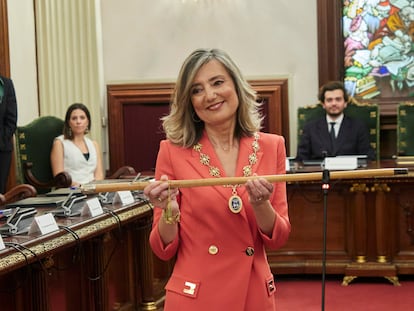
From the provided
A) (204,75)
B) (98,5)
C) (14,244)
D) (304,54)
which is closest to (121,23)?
(98,5)

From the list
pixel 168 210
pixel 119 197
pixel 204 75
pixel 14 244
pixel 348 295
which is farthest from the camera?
pixel 348 295

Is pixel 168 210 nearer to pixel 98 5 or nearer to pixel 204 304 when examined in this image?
pixel 204 304

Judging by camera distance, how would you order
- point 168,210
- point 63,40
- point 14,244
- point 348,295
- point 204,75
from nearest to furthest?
point 168,210, point 204,75, point 14,244, point 348,295, point 63,40

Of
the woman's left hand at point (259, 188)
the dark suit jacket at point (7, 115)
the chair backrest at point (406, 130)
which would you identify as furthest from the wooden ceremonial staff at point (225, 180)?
the chair backrest at point (406, 130)

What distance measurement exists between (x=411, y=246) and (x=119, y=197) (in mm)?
2387

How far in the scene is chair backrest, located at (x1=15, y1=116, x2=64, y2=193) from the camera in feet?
19.2

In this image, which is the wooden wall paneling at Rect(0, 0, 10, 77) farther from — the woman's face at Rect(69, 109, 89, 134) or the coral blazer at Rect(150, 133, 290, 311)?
the coral blazer at Rect(150, 133, 290, 311)

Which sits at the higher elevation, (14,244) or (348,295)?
(14,244)

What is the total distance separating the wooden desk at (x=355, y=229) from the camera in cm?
521

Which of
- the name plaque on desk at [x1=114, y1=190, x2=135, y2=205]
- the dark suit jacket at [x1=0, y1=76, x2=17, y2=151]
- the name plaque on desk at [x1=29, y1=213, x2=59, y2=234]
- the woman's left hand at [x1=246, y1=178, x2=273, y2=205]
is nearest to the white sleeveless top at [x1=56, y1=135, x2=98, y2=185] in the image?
the dark suit jacket at [x1=0, y1=76, x2=17, y2=151]

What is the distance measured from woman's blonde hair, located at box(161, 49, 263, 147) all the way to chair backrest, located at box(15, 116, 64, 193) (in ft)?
13.3

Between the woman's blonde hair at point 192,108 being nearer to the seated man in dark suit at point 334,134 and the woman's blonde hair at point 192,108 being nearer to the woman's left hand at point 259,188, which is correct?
the woman's left hand at point 259,188

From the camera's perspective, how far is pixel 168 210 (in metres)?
1.74

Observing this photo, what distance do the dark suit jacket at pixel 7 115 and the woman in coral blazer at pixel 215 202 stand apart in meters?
3.91
